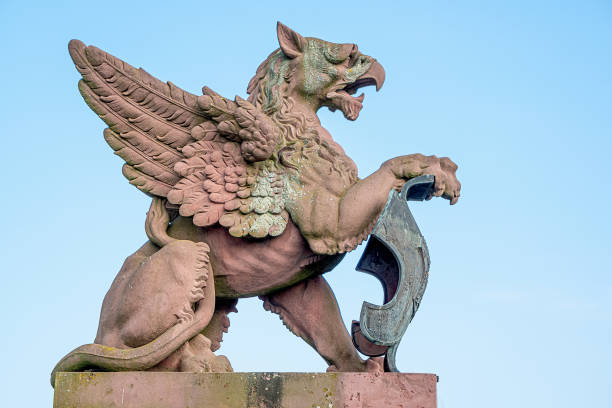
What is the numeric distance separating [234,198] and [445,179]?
1.51m

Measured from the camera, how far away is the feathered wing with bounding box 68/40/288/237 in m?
6.29

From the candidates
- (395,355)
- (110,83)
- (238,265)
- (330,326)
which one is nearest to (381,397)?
(395,355)

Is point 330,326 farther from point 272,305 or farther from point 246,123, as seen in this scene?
point 246,123

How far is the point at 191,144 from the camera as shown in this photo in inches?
257

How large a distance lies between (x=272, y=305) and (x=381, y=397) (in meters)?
1.31

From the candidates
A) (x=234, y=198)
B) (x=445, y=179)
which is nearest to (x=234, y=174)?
(x=234, y=198)

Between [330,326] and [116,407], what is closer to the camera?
[116,407]

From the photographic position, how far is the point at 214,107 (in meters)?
6.48

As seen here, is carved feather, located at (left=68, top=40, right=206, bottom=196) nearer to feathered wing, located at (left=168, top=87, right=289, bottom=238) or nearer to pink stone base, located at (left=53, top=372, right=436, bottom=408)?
feathered wing, located at (left=168, top=87, right=289, bottom=238)

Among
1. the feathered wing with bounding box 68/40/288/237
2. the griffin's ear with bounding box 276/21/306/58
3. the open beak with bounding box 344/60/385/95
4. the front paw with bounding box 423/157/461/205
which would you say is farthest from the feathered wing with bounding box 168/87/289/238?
the front paw with bounding box 423/157/461/205

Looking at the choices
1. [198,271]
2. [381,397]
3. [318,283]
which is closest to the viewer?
[381,397]

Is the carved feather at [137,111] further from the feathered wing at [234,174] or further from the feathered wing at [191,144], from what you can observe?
the feathered wing at [234,174]

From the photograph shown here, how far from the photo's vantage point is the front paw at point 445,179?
6297mm

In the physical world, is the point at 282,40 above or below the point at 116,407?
above
